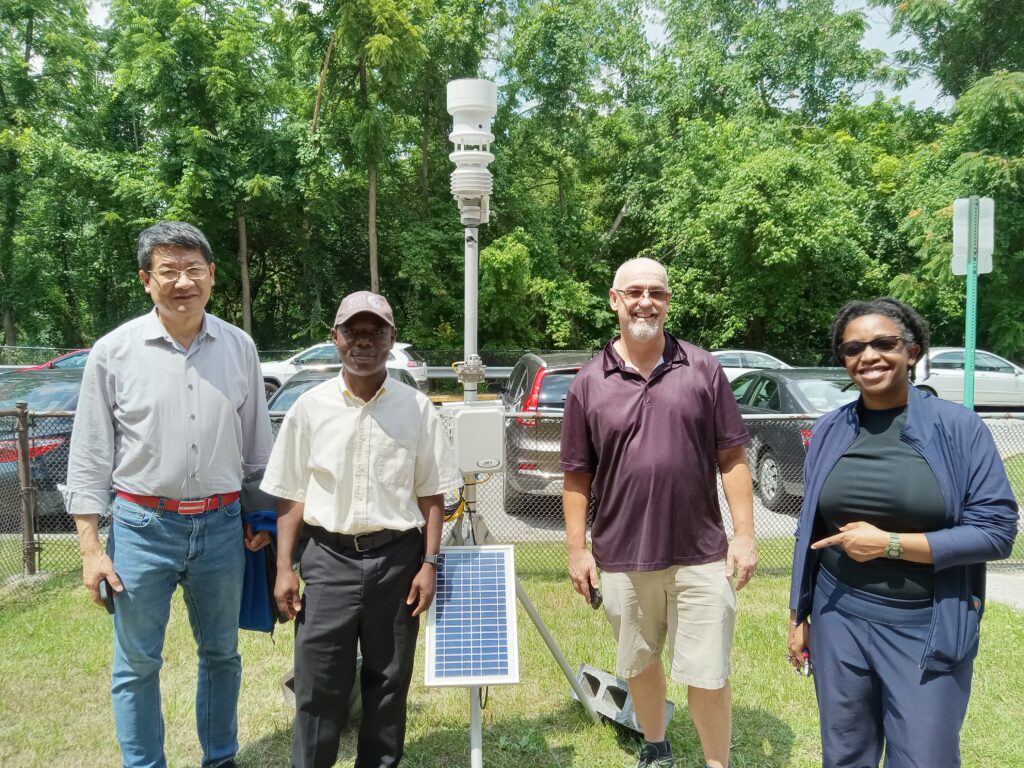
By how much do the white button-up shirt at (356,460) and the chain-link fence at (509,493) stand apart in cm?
267

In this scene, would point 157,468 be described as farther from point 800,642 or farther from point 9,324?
point 9,324

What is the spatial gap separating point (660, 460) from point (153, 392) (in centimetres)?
187

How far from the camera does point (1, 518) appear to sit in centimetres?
566

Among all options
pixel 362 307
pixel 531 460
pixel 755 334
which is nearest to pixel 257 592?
pixel 362 307

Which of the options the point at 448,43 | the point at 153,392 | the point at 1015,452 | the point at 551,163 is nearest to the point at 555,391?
the point at 1015,452

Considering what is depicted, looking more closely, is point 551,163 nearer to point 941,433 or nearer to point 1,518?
point 1,518

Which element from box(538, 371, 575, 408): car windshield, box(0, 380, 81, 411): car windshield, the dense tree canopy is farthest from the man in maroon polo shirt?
the dense tree canopy

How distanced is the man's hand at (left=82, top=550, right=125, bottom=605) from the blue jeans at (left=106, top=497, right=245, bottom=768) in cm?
4

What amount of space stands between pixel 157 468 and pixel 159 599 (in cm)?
50

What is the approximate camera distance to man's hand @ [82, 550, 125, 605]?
8.21 ft

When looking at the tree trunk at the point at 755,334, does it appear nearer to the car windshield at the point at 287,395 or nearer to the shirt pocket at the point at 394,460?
the car windshield at the point at 287,395

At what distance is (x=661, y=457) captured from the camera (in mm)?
2664

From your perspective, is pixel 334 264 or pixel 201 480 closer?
pixel 201 480

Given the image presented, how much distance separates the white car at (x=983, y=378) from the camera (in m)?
16.0
